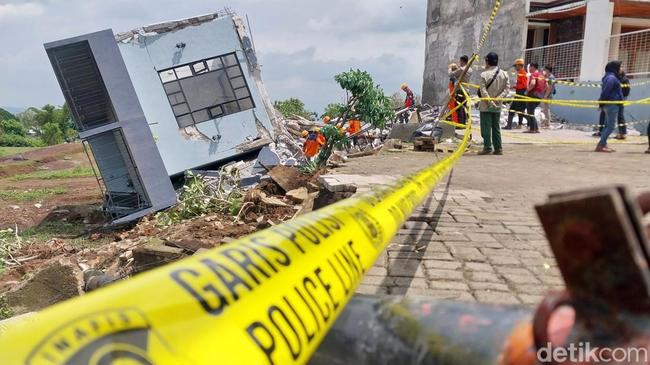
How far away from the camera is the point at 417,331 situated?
0.82 m

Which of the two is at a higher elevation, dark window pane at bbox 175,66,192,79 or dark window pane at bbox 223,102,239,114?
dark window pane at bbox 175,66,192,79

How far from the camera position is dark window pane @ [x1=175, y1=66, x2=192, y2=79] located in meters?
15.7

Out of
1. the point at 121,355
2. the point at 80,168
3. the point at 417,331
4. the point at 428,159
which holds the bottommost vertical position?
the point at 80,168

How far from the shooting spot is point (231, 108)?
16.3 metres

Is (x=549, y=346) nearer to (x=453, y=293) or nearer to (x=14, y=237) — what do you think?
(x=453, y=293)

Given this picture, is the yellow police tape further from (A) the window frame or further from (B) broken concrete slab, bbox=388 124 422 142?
(A) the window frame

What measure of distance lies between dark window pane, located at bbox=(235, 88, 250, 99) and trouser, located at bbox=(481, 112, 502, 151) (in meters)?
9.63

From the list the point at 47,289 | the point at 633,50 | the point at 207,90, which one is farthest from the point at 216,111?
the point at 633,50

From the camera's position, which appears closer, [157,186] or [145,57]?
[157,186]

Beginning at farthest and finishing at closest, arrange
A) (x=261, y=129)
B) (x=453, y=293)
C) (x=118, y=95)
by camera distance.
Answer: (x=261, y=129)
(x=118, y=95)
(x=453, y=293)

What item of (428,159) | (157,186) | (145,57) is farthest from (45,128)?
(428,159)

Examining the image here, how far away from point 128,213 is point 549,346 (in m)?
14.1

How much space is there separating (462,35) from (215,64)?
14.2m

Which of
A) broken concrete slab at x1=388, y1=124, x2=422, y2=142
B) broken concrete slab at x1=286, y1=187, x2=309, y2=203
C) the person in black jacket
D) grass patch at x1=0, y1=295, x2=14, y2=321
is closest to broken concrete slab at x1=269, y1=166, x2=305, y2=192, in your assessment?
broken concrete slab at x1=286, y1=187, x2=309, y2=203
